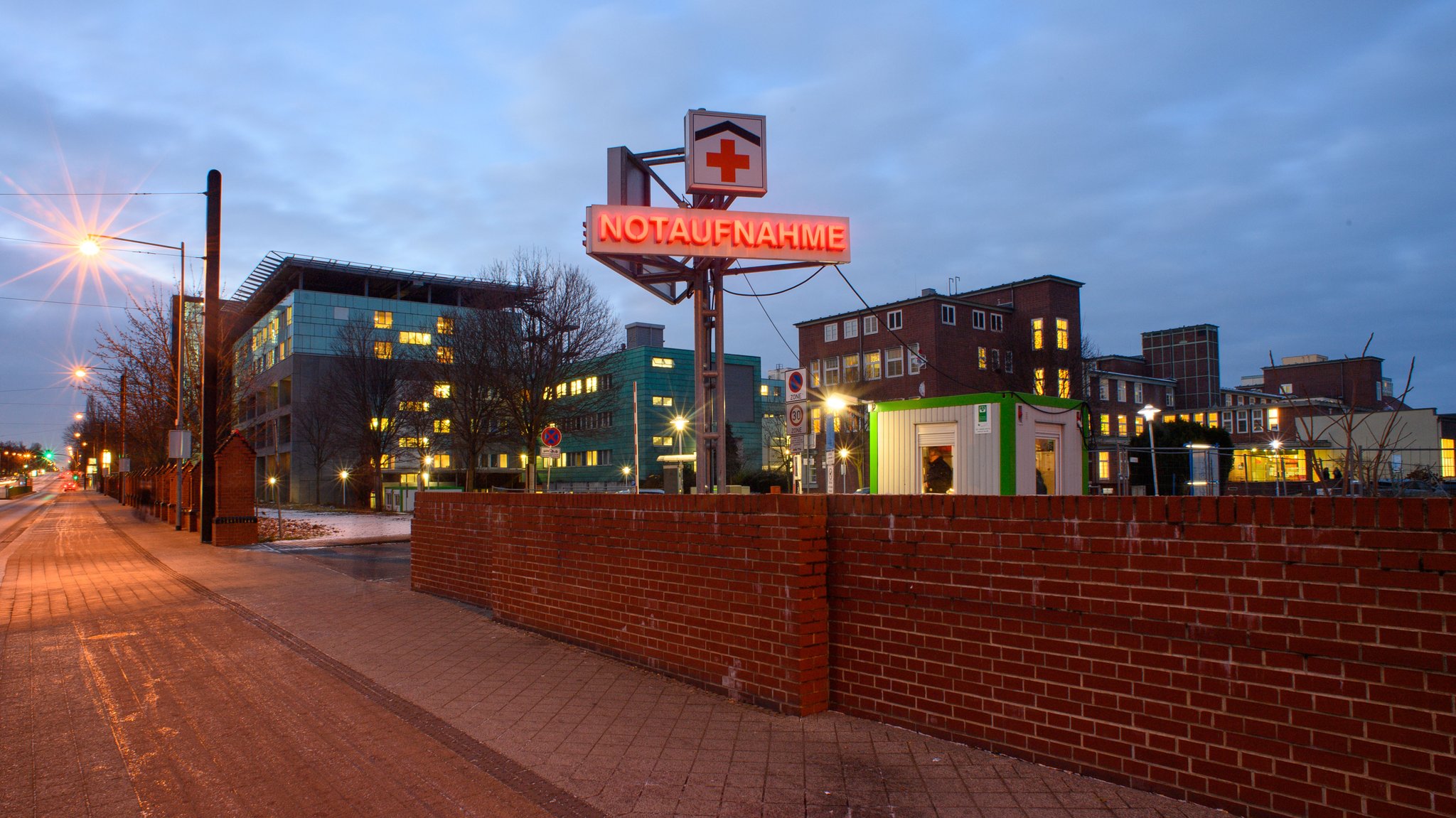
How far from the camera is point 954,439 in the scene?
1267 centimetres

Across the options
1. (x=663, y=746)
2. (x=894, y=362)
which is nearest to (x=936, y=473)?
(x=663, y=746)

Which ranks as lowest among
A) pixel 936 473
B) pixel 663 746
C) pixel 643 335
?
pixel 663 746

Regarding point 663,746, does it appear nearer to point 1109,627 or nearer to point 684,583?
point 684,583

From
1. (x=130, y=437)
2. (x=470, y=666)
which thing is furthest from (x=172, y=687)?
(x=130, y=437)

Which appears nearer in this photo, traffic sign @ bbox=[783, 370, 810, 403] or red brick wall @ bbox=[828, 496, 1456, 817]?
red brick wall @ bbox=[828, 496, 1456, 817]

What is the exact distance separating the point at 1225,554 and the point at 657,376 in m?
75.4

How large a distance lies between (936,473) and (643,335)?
6981 cm

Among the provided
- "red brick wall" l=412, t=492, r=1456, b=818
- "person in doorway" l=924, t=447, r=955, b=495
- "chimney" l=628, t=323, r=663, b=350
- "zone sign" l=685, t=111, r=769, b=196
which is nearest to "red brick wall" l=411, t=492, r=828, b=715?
"red brick wall" l=412, t=492, r=1456, b=818

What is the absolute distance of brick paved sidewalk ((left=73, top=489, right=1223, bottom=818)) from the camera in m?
4.36

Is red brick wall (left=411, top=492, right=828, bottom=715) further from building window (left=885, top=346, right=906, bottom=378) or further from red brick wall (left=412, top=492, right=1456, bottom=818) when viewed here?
building window (left=885, top=346, right=906, bottom=378)

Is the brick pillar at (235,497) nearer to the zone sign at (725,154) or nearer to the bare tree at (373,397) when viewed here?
the zone sign at (725,154)

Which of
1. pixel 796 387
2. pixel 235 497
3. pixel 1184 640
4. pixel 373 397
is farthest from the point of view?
pixel 373 397

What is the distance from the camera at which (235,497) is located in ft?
78.5

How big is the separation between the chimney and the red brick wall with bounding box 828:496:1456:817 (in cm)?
7643
